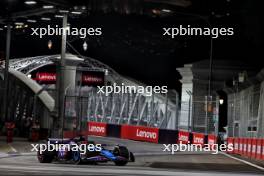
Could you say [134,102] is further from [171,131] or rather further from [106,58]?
[106,58]

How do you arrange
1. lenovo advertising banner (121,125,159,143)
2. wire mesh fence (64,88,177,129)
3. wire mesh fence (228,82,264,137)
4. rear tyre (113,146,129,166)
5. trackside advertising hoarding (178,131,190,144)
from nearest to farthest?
rear tyre (113,146,129,166), wire mesh fence (228,82,264,137), trackside advertising hoarding (178,131,190,144), lenovo advertising banner (121,125,159,143), wire mesh fence (64,88,177,129)

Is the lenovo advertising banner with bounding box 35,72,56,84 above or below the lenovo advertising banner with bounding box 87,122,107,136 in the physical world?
above

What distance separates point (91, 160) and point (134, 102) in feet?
94.2

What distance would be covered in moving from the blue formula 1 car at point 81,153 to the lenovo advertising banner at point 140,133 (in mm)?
23860

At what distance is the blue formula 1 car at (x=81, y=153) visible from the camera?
23234mm

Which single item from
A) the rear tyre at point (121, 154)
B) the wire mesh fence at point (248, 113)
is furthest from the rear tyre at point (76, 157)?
the wire mesh fence at point (248, 113)

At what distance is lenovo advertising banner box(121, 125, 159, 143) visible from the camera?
47.7 m

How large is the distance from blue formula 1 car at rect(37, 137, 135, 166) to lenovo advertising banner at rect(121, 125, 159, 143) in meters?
23.9

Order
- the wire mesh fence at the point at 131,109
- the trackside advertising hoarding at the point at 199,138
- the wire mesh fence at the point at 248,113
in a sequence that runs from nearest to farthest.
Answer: the wire mesh fence at the point at 248,113
the trackside advertising hoarding at the point at 199,138
the wire mesh fence at the point at 131,109

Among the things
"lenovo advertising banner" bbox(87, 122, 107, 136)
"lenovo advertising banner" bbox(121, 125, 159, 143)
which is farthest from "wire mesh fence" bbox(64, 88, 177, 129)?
"lenovo advertising banner" bbox(87, 122, 107, 136)

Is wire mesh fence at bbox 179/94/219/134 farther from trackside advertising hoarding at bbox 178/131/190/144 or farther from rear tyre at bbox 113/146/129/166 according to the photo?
rear tyre at bbox 113/146/129/166

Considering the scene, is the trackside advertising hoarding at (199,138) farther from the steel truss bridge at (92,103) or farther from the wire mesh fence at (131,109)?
the wire mesh fence at (131,109)

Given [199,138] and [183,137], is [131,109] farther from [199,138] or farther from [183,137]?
[199,138]

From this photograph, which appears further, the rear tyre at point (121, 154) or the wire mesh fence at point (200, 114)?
the wire mesh fence at point (200, 114)
